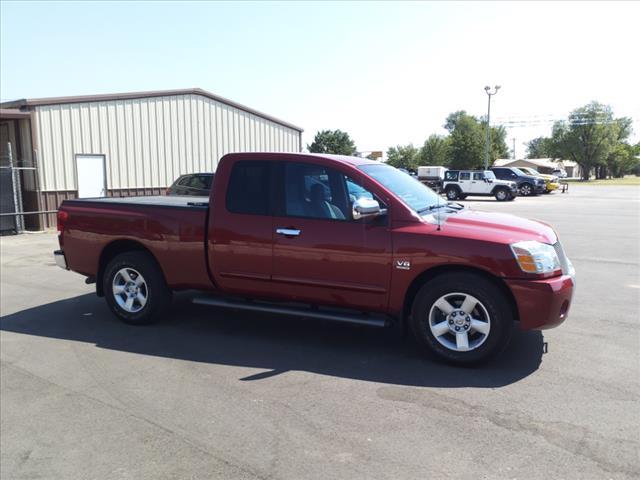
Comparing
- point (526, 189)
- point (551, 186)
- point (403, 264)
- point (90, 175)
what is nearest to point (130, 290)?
point (403, 264)

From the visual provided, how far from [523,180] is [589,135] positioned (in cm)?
6064

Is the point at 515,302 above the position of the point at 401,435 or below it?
above

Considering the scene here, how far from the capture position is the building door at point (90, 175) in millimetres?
17803

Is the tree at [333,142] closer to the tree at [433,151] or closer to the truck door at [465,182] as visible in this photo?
the tree at [433,151]

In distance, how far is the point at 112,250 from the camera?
258 inches

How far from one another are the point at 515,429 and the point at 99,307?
215 inches

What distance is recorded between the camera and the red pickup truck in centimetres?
473

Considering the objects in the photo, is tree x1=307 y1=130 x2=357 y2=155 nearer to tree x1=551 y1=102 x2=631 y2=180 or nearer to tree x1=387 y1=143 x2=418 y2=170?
tree x1=387 y1=143 x2=418 y2=170

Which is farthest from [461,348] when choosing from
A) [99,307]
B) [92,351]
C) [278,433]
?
[99,307]

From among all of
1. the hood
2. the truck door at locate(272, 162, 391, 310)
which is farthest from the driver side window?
the hood

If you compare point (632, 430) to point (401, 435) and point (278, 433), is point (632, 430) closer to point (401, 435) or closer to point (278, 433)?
point (401, 435)

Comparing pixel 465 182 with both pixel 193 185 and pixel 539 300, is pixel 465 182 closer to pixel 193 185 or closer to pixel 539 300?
pixel 193 185

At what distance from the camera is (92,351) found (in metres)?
5.54

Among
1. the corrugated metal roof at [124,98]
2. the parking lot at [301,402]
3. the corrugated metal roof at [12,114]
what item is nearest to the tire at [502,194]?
the corrugated metal roof at [124,98]
